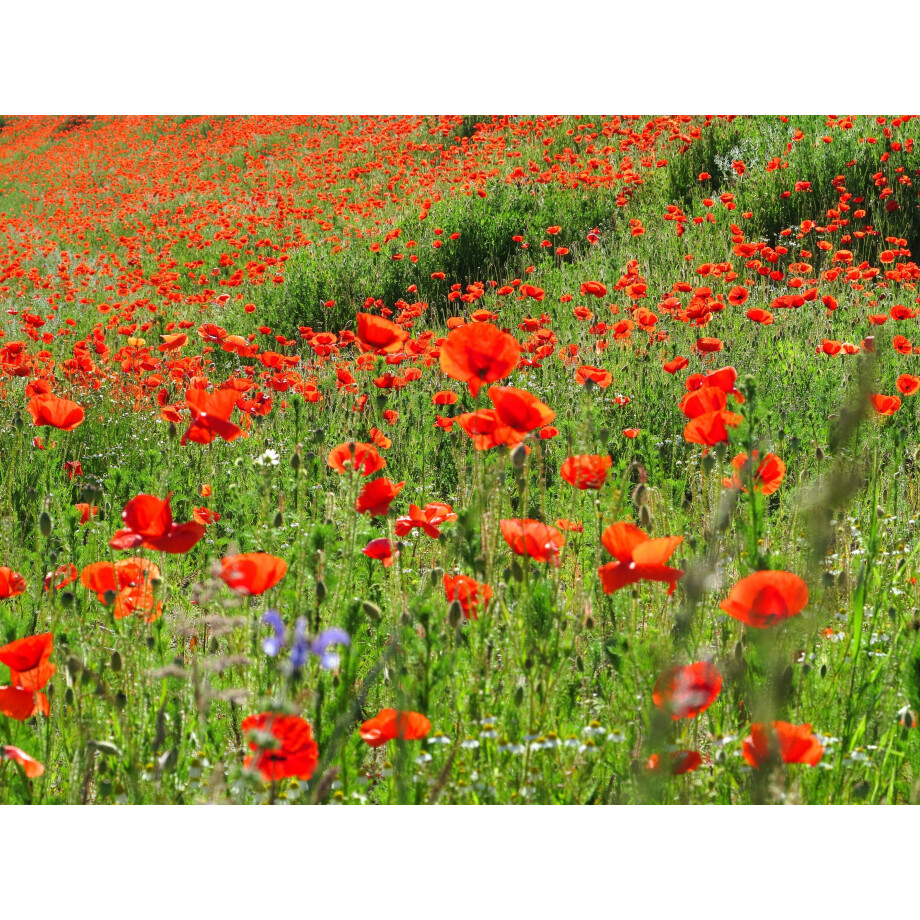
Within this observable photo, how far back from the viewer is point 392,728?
130 cm

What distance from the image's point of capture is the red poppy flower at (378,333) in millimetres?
1691

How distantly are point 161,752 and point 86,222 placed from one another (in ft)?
18.0

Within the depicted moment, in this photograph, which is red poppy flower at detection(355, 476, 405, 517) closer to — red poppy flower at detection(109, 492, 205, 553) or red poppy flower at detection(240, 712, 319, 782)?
red poppy flower at detection(109, 492, 205, 553)

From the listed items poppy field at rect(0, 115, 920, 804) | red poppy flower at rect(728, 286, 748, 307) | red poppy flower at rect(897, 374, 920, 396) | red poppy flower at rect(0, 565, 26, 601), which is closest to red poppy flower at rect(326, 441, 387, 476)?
poppy field at rect(0, 115, 920, 804)

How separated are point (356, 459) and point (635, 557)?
576 mm

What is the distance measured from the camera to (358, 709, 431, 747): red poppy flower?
50.1 inches

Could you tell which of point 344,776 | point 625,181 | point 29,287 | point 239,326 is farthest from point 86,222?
point 344,776

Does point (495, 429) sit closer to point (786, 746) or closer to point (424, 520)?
point (424, 520)

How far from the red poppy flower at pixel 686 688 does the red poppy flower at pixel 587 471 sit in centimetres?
42

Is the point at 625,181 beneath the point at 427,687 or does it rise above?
above

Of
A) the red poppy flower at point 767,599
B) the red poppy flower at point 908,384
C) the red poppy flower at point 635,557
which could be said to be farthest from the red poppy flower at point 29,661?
the red poppy flower at point 908,384
